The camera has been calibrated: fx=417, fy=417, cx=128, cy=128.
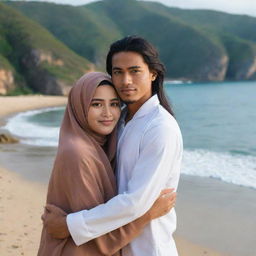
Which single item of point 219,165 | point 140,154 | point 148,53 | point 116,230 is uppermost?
point 148,53

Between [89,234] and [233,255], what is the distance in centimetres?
396

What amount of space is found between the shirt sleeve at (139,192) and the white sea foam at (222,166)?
7.58 m

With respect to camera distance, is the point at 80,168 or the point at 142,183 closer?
the point at 142,183

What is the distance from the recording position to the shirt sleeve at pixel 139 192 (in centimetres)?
188

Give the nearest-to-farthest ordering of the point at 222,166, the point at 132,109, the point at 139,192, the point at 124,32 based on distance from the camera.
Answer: the point at 139,192 < the point at 132,109 < the point at 222,166 < the point at 124,32

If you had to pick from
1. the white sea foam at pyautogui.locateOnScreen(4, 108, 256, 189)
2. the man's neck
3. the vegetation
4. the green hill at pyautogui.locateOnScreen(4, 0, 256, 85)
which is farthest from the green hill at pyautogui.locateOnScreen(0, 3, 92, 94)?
the man's neck

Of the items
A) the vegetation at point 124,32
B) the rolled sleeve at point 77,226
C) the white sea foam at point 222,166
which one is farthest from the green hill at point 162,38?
the rolled sleeve at point 77,226

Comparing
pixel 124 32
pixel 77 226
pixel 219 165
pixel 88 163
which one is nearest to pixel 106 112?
pixel 88 163

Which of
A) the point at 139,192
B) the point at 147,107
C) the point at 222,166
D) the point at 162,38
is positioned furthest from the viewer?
the point at 162,38

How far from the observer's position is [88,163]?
2.00 m

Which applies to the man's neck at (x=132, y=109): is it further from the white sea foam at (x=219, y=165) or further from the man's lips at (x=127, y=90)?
the white sea foam at (x=219, y=165)

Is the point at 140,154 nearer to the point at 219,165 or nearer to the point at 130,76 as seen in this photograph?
the point at 130,76

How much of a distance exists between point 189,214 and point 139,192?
210 inches

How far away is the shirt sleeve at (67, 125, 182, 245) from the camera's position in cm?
188
